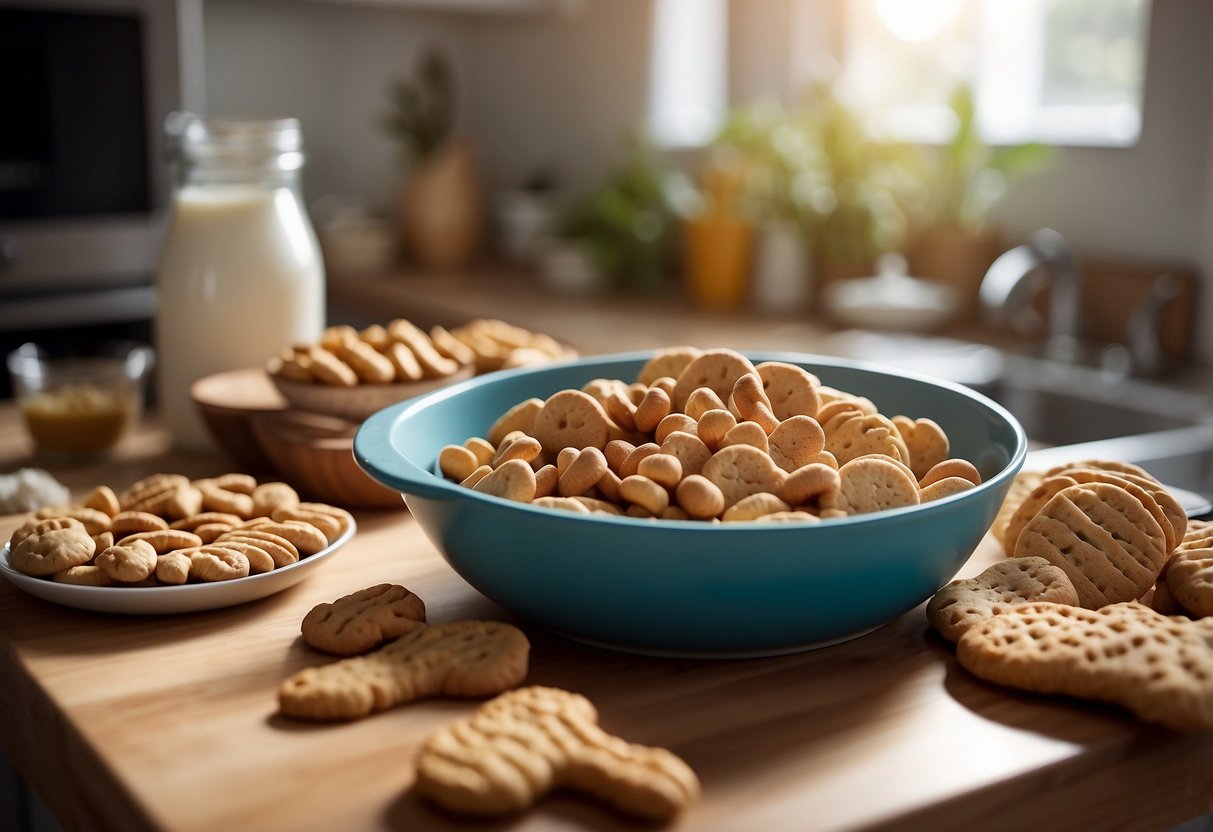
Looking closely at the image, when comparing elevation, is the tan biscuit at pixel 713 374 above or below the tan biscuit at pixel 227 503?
above

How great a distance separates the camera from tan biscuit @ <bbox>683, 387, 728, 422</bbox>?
36.0 inches

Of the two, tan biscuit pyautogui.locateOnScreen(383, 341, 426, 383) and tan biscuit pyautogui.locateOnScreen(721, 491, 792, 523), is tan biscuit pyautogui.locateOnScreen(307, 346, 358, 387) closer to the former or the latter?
tan biscuit pyautogui.locateOnScreen(383, 341, 426, 383)

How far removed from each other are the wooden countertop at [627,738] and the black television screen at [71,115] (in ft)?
5.71

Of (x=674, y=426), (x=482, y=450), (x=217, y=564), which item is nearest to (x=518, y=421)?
(x=482, y=450)

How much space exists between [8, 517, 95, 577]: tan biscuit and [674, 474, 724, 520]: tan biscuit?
18.3 inches

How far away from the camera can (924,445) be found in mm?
992

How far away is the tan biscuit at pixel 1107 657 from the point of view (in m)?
0.71

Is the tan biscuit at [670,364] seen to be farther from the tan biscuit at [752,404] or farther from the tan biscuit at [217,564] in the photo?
the tan biscuit at [217,564]

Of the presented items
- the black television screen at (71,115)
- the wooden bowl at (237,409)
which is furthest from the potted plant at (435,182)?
the wooden bowl at (237,409)

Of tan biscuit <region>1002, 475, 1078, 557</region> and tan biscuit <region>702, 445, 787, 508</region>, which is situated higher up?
tan biscuit <region>702, 445, 787, 508</region>

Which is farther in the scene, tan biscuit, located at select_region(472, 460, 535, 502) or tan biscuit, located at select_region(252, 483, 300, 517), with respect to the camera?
tan biscuit, located at select_region(252, 483, 300, 517)

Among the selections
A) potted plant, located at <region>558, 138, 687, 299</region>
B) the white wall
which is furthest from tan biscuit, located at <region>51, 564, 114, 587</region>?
potted plant, located at <region>558, 138, 687, 299</region>

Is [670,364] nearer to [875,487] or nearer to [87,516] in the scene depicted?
[875,487]

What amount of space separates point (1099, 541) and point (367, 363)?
69 centimetres
